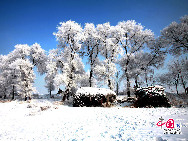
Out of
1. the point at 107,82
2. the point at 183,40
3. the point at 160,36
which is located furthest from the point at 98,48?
the point at 183,40

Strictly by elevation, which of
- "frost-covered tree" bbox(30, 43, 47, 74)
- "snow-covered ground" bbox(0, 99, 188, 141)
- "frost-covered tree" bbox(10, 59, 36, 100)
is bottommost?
"snow-covered ground" bbox(0, 99, 188, 141)

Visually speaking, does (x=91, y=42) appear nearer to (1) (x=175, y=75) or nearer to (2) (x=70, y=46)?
(2) (x=70, y=46)

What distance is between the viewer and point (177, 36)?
14.7 m

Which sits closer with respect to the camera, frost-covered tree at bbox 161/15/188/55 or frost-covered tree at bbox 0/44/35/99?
frost-covered tree at bbox 161/15/188/55

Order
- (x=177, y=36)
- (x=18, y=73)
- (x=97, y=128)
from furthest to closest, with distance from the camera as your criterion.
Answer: (x=18, y=73) < (x=177, y=36) < (x=97, y=128)

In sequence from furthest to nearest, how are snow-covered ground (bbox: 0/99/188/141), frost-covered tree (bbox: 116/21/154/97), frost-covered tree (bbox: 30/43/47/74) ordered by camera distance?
frost-covered tree (bbox: 30/43/47/74)
frost-covered tree (bbox: 116/21/154/97)
snow-covered ground (bbox: 0/99/188/141)

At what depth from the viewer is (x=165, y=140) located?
222 centimetres

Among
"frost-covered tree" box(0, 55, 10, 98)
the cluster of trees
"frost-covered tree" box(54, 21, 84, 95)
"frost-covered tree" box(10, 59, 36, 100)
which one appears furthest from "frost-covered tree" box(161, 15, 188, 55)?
"frost-covered tree" box(0, 55, 10, 98)

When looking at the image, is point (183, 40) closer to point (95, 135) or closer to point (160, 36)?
point (160, 36)

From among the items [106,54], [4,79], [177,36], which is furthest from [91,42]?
[4,79]

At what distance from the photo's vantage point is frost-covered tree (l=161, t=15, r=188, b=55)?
1423 cm

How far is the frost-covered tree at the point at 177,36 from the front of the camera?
14234 millimetres

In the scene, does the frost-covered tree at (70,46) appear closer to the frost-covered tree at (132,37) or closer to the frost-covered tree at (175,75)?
the frost-covered tree at (132,37)

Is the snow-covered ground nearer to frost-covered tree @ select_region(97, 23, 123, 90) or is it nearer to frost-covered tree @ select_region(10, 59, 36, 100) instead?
frost-covered tree @ select_region(97, 23, 123, 90)
